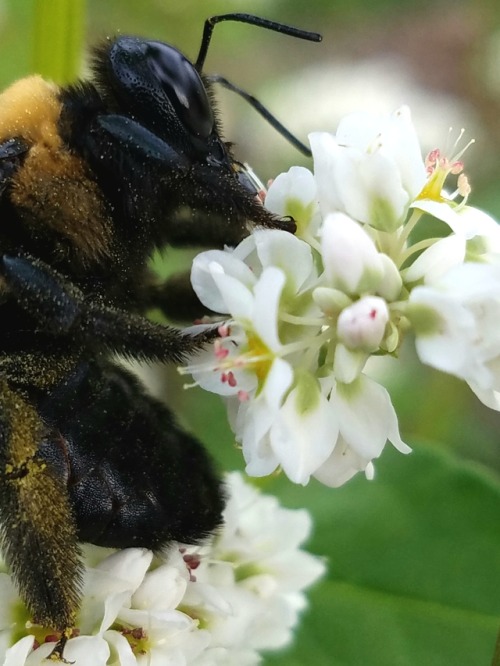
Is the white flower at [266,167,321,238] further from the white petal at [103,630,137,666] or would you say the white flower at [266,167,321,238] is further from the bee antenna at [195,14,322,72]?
the white petal at [103,630,137,666]

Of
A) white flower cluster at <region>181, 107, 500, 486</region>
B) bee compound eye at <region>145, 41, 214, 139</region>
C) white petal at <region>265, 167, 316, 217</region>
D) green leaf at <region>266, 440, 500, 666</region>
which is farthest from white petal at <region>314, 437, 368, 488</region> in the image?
green leaf at <region>266, 440, 500, 666</region>

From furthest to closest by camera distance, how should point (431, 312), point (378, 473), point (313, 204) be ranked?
point (378, 473) < point (313, 204) < point (431, 312)

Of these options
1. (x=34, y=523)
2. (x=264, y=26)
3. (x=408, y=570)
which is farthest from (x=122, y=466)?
(x=408, y=570)

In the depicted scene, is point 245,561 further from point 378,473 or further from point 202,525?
point 378,473

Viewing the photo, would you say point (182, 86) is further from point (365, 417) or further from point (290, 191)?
point (365, 417)

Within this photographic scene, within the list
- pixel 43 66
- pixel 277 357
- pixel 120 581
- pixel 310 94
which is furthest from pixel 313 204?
pixel 310 94
